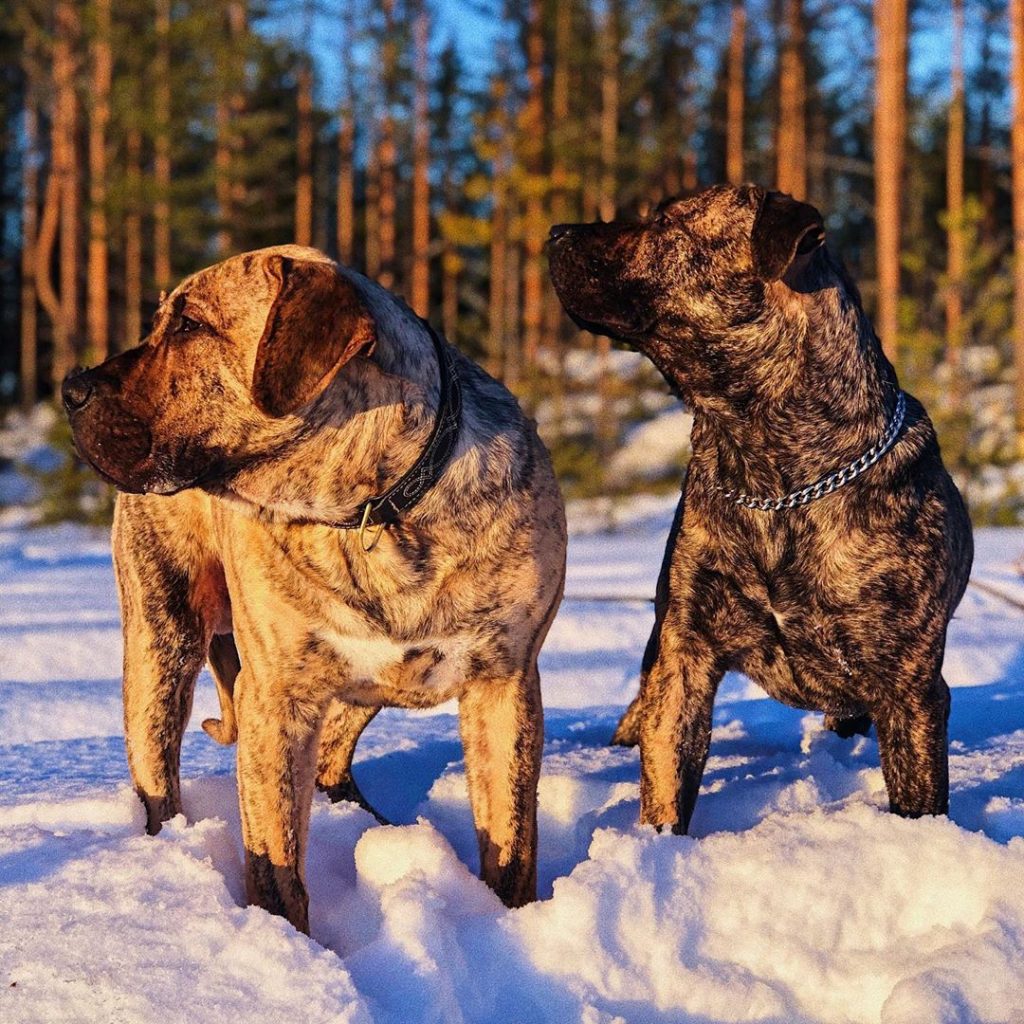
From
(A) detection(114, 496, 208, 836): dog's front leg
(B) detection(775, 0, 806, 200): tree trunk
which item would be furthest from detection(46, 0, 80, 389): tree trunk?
(A) detection(114, 496, 208, 836): dog's front leg

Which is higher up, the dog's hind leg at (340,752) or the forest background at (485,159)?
the forest background at (485,159)

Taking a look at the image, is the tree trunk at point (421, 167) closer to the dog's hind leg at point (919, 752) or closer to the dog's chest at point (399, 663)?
the dog's hind leg at point (919, 752)

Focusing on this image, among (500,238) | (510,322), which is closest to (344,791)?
(510,322)

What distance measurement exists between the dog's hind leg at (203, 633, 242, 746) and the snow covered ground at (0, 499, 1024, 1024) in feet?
0.61

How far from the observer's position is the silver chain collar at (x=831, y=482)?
3348mm

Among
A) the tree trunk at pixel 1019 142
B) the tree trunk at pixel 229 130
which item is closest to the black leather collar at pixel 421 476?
the tree trunk at pixel 1019 142

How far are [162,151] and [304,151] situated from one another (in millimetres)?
6181

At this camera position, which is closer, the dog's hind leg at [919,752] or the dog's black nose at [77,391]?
the dog's black nose at [77,391]

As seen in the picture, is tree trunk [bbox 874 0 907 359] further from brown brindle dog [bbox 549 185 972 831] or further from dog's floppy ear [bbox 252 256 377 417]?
dog's floppy ear [bbox 252 256 377 417]

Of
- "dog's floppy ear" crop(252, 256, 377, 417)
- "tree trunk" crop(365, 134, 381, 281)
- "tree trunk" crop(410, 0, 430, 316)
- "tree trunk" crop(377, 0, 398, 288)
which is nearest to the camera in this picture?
"dog's floppy ear" crop(252, 256, 377, 417)

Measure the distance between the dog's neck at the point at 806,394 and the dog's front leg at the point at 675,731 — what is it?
491 mm

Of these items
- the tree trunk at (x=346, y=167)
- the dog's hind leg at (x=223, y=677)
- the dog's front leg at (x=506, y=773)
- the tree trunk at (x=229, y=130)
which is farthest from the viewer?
the tree trunk at (x=346, y=167)

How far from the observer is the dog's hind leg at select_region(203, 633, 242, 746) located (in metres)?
3.84

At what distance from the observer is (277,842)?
9.35 feet
